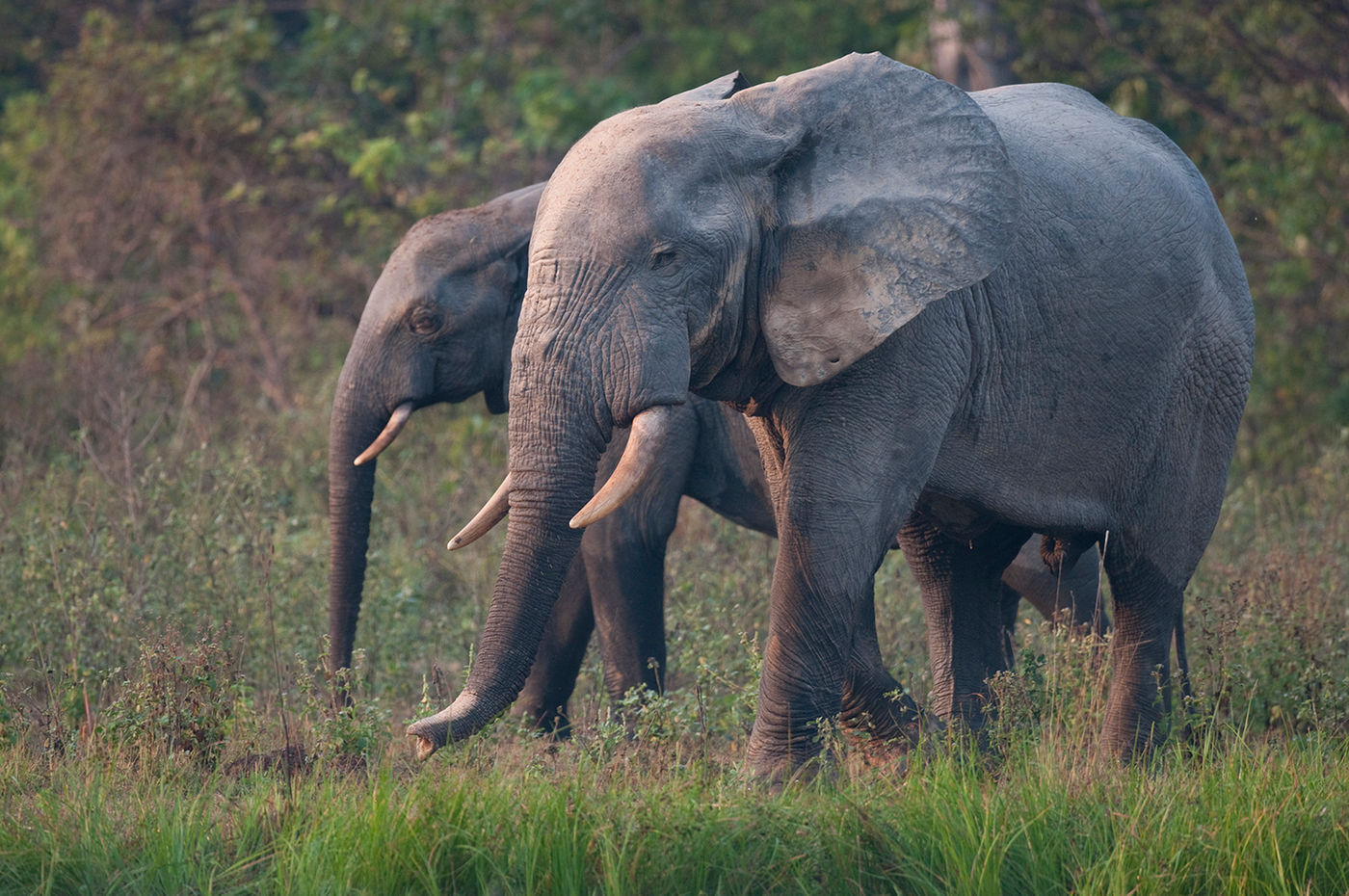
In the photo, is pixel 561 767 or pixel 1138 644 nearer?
pixel 561 767

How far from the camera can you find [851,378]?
4203mm

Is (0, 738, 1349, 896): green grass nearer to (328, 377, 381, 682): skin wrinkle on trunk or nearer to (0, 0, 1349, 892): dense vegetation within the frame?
(0, 0, 1349, 892): dense vegetation

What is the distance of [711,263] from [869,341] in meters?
0.45

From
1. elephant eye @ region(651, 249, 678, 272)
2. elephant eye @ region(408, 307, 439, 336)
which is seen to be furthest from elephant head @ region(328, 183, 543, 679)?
elephant eye @ region(651, 249, 678, 272)

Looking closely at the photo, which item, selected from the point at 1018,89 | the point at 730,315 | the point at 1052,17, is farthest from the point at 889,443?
the point at 1052,17

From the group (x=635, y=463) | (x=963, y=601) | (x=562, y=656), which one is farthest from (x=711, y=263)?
(x=562, y=656)

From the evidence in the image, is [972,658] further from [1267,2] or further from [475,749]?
[1267,2]

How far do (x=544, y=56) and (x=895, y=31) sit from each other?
9.65 ft

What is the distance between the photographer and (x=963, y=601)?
17.5ft

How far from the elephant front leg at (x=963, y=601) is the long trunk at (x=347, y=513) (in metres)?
2.03

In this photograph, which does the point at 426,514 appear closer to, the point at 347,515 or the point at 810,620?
the point at 347,515

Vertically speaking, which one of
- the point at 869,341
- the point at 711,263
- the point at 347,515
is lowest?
the point at 347,515

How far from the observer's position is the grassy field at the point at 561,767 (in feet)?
11.5

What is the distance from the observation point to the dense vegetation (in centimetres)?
359
